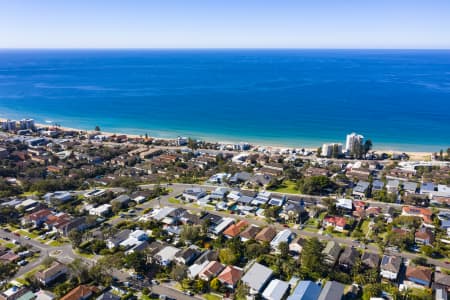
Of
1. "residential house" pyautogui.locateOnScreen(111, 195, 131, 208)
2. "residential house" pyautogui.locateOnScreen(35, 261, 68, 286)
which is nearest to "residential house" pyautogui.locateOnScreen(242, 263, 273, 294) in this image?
"residential house" pyautogui.locateOnScreen(35, 261, 68, 286)

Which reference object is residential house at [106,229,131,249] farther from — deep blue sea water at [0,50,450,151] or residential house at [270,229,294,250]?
deep blue sea water at [0,50,450,151]

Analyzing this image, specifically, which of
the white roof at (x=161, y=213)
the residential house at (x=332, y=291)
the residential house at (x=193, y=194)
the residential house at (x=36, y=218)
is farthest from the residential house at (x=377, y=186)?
the residential house at (x=36, y=218)

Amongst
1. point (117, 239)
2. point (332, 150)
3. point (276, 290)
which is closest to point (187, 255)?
point (117, 239)

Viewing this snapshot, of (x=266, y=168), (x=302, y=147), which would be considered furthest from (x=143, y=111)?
(x=266, y=168)

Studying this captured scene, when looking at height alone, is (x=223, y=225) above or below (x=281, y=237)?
below

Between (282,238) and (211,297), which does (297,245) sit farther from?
(211,297)
